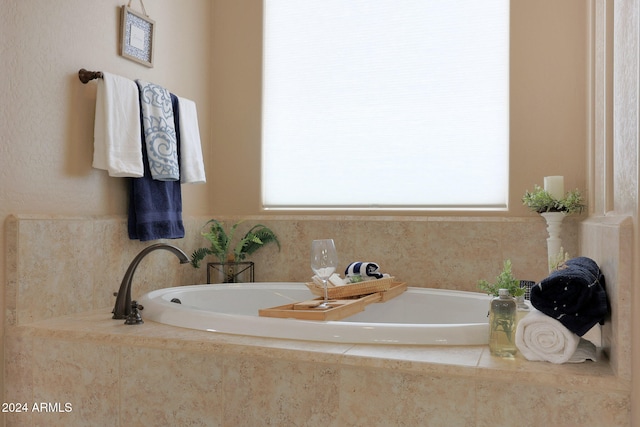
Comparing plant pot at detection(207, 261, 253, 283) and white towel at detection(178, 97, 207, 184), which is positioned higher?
white towel at detection(178, 97, 207, 184)

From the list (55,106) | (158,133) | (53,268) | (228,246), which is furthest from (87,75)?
(228,246)

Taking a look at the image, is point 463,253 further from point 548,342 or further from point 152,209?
point 152,209

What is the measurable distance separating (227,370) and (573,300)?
951mm

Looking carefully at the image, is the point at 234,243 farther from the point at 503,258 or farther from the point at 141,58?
the point at 503,258

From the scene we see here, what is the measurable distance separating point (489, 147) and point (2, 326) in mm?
2257

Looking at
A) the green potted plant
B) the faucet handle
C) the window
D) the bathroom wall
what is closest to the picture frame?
the bathroom wall

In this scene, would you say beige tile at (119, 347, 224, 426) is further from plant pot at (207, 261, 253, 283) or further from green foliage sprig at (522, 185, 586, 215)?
green foliage sprig at (522, 185, 586, 215)

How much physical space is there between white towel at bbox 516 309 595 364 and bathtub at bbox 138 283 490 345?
202 millimetres

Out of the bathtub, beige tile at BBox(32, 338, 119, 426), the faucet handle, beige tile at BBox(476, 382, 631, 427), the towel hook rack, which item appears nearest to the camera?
beige tile at BBox(476, 382, 631, 427)

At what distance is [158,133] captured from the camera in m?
2.51

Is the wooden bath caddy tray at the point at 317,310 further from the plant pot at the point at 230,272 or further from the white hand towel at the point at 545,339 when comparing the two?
the plant pot at the point at 230,272

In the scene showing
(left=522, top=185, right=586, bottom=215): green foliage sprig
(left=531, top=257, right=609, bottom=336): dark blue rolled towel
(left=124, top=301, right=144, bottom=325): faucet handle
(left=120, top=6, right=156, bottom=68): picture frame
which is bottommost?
(left=124, top=301, right=144, bottom=325): faucet handle

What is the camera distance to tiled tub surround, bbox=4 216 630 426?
1.35 m

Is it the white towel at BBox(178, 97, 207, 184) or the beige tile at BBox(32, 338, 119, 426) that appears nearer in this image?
the beige tile at BBox(32, 338, 119, 426)
